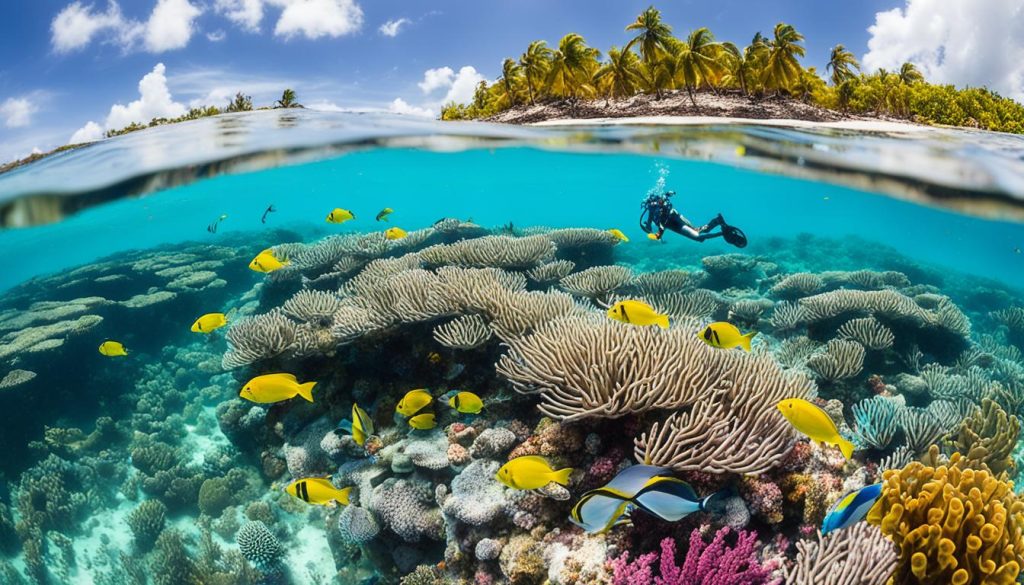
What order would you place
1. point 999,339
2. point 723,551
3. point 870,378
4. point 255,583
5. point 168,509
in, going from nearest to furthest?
point 723,551 < point 255,583 < point 870,378 < point 168,509 < point 999,339

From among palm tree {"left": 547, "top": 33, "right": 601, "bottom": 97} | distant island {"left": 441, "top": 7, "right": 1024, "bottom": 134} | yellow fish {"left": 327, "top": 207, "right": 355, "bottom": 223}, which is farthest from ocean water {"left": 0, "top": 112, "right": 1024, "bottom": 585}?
palm tree {"left": 547, "top": 33, "right": 601, "bottom": 97}

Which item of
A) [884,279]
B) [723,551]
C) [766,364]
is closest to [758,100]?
[884,279]

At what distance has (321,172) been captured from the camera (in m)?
32.0

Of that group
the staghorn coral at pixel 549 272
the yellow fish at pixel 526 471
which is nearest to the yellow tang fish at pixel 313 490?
the yellow fish at pixel 526 471

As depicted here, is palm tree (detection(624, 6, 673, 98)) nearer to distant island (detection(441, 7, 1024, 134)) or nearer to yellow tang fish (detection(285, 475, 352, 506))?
distant island (detection(441, 7, 1024, 134))

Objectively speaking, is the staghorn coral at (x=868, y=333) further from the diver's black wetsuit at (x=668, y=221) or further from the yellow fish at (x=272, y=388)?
the yellow fish at (x=272, y=388)

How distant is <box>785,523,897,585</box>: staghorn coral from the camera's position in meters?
2.99

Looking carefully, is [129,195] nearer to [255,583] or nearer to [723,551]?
[255,583]

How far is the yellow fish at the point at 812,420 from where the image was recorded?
3.16m

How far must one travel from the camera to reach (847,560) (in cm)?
308

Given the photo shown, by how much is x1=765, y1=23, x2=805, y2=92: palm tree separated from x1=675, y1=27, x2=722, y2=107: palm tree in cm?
230

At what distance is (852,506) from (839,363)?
218 inches

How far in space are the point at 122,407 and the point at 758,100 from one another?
25510 mm

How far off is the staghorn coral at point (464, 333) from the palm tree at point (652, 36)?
75.2 feet
